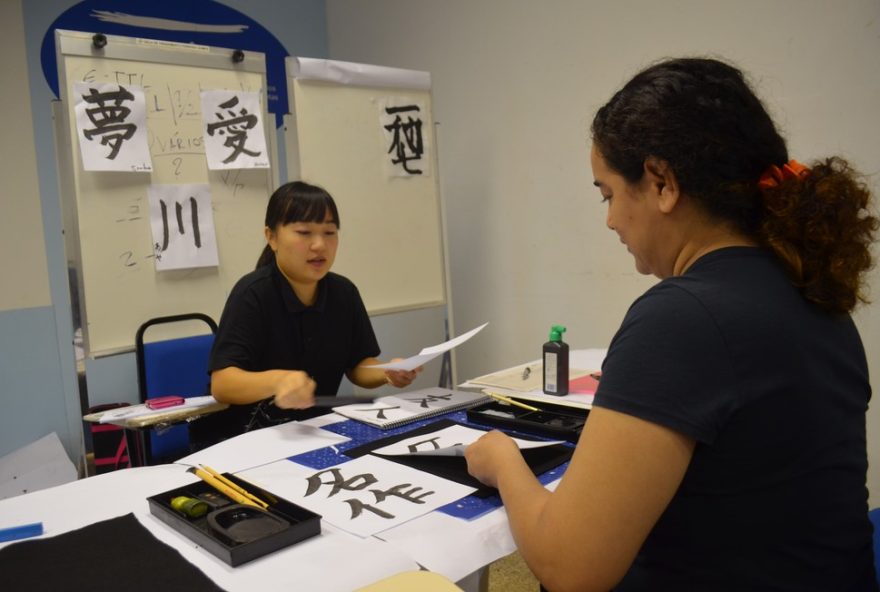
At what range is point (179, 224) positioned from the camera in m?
2.17

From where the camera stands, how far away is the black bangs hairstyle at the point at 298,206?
5.78ft

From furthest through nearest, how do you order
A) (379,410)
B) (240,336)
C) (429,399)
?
(240,336)
(429,399)
(379,410)

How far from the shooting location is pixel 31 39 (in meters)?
2.71

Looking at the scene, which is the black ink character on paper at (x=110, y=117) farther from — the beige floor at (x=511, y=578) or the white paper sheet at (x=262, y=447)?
the beige floor at (x=511, y=578)

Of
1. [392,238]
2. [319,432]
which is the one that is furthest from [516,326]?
[319,432]

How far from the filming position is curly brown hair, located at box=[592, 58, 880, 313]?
2.50 feet

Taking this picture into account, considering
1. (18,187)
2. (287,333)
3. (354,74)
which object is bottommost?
(287,333)

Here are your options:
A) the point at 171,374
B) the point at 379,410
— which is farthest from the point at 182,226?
the point at 379,410

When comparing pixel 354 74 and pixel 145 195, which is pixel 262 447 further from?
pixel 354 74

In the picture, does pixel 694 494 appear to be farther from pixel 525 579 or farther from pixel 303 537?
pixel 525 579

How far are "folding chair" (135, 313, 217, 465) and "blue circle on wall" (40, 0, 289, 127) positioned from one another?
4.13 ft

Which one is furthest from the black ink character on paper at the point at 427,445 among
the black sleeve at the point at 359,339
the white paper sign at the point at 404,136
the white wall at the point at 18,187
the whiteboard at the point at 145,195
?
the white wall at the point at 18,187

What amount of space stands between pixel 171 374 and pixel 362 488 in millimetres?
1209

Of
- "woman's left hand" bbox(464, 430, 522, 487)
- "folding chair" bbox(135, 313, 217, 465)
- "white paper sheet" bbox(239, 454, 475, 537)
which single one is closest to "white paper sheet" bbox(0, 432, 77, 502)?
"folding chair" bbox(135, 313, 217, 465)
